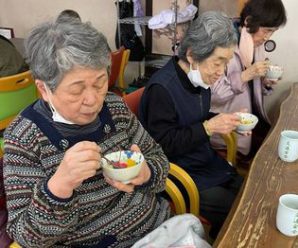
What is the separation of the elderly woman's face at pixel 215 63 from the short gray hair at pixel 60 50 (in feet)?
2.04

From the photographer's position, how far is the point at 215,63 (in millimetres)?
1466

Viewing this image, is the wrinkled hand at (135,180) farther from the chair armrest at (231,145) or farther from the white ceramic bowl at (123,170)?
the chair armrest at (231,145)

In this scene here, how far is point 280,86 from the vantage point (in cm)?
240

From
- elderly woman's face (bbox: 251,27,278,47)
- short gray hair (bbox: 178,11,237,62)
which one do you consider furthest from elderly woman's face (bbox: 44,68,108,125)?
elderly woman's face (bbox: 251,27,278,47)

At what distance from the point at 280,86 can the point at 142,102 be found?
1.31 metres

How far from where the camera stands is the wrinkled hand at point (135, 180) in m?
0.96

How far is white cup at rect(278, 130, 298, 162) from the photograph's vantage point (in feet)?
3.97

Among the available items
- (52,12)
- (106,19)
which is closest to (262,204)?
(106,19)

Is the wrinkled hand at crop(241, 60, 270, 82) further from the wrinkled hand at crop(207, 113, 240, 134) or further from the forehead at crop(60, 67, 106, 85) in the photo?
the forehead at crop(60, 67, 106, 85)

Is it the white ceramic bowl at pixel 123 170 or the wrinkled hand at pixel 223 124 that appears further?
the wrinkled hand at pixel 223 124

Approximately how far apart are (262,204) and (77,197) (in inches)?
21.3

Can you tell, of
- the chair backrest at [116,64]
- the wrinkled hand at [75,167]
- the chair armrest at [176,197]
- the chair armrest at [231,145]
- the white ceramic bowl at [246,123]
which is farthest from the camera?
the chair backrest at [116,64]

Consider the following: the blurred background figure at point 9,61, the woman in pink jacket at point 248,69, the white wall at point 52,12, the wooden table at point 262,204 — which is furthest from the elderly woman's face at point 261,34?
the white wall at point 52,12

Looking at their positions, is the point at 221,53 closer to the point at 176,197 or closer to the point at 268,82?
the point at 176,197
